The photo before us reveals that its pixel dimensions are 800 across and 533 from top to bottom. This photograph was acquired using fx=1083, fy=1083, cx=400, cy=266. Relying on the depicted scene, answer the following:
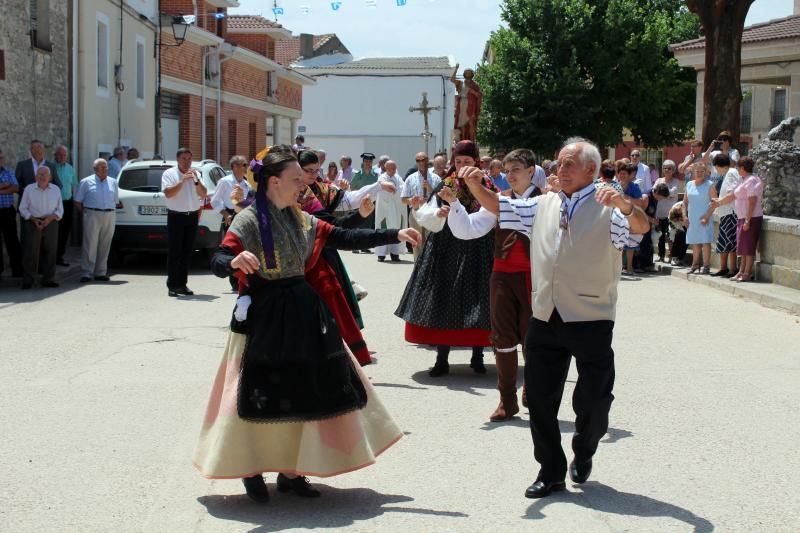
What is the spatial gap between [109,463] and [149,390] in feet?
6.79

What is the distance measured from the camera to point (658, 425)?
7117 mm

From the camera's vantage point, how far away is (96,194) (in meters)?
16.1

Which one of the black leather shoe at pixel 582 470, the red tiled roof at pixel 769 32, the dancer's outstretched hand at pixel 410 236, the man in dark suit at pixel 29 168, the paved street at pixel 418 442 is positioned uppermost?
the red tiled roof at pixel 769 32

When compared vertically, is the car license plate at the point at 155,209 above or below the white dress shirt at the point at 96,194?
below

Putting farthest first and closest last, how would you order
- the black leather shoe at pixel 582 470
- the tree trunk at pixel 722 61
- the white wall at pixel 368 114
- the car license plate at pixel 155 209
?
the white wall at pixel 368 114
the tree trunk at pixel 722 61
the car license plate at pixel 155 209
the black leather shoe at pixel 582 470

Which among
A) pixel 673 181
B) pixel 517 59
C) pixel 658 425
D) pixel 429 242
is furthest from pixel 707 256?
pixel 517 59

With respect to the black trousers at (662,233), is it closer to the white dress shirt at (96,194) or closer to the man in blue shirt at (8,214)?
the white dress shirt at (96,194)

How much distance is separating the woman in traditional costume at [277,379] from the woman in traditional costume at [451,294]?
3.25 metres

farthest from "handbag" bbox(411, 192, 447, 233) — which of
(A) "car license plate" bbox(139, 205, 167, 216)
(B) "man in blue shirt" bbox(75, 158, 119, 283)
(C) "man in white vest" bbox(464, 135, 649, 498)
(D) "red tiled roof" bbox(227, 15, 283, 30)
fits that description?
(D) "red tiled roof" bbox(227, 15, 283, 30)

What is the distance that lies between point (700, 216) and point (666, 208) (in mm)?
2279

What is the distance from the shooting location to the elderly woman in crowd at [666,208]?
1920 cm

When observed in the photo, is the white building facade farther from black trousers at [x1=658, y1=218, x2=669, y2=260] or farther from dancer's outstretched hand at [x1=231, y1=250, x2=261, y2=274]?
dancer's outstretched hand at [x1=231, y1=250, x2=261, y2=274]

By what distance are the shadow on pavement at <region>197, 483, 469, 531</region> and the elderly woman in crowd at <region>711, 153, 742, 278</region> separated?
11474mm

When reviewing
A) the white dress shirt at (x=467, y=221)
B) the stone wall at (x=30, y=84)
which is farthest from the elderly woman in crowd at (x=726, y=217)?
the stone wall at (x=30, y=84)
